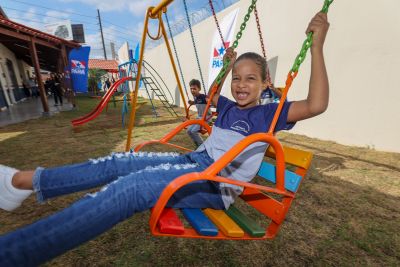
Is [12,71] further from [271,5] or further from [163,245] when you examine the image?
[163,245]

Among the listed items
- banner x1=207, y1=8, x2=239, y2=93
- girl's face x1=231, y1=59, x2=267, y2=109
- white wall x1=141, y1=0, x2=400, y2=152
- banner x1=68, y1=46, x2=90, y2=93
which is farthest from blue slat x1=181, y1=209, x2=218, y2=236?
banner x1=68, y1=46, x2=90, y2=93

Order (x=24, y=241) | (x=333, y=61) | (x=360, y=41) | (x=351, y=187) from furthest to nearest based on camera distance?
(x=333, y=61)
(x=360, y=41)
(x=351, y=187)
(x=24, y=241)

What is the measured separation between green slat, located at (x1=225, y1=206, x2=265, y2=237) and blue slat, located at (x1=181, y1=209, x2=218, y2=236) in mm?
180

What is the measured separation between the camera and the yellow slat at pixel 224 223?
4.33 ft

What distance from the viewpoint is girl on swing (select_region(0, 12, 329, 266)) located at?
1061 millimetres

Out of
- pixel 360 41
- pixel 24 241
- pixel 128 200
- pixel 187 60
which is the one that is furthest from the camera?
pixel 187 60

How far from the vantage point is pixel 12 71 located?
1491 centimetres

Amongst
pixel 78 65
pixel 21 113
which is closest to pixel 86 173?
pixel 21 113

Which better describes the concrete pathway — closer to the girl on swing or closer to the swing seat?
the girl on swing

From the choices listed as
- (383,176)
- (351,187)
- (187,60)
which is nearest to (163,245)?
(351,187)

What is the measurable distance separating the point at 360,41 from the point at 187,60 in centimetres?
843

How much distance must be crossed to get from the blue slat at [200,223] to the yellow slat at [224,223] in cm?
4

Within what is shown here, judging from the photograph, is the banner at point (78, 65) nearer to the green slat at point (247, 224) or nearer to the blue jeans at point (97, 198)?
the blue jeans at point (97, 198)

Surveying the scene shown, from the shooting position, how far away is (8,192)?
1.38 m
